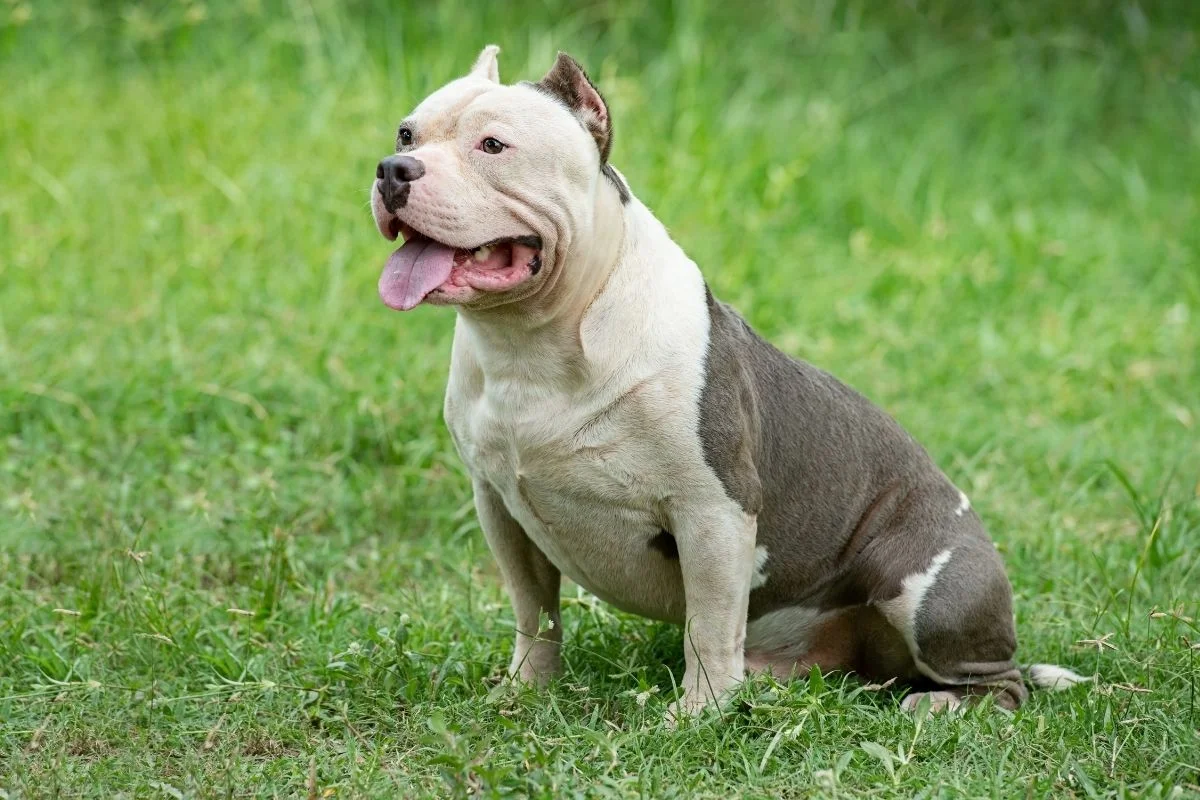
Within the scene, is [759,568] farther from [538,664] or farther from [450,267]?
[450,267]

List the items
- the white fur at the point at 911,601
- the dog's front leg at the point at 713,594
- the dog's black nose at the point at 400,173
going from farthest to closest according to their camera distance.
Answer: the white fur at the point at 911,601, the dog's front leg at the point at 713,594, the dog's black nose at the point at 400,173

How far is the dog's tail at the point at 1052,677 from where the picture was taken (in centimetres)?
358

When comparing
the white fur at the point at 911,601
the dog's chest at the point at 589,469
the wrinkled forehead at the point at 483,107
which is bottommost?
the white fur at the point at 911,601

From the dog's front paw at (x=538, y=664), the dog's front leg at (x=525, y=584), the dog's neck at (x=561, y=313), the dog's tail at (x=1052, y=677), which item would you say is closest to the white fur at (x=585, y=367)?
the dog's neck at (x=561, y=313)

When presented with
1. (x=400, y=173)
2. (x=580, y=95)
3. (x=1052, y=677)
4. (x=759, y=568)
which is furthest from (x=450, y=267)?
(x=1052, y=677)

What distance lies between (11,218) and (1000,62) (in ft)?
18.3

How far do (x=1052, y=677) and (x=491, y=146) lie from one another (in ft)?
6.15

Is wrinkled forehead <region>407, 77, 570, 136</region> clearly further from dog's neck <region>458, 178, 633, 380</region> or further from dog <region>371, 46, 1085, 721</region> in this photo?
dog's neck <region>458, 178, 633, 380</region>

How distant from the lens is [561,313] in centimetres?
316

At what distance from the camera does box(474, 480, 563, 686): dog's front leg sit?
354 cm

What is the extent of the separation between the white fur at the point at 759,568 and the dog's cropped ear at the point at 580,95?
99cm

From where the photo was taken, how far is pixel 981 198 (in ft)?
25.2

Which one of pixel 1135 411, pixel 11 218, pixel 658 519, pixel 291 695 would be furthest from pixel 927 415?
pixel 11 218

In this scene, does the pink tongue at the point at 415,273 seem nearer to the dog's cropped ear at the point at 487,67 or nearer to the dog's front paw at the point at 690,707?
→ the dog's cropped ear at the point at 487,67
